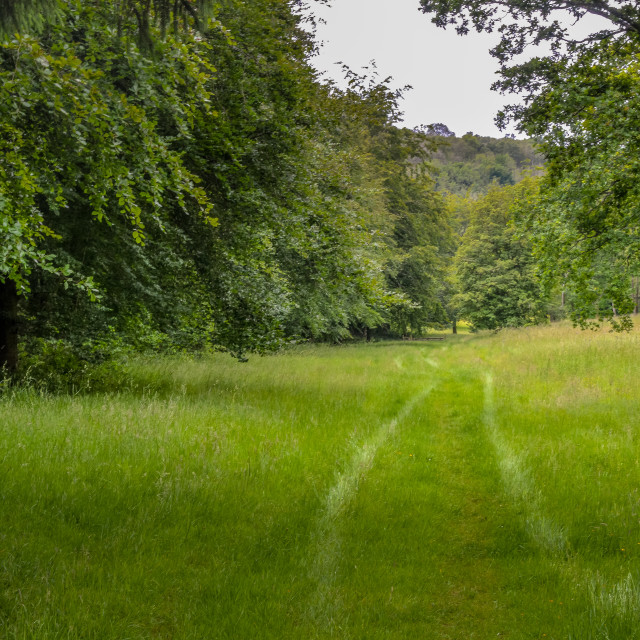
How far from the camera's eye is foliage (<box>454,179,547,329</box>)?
131ft

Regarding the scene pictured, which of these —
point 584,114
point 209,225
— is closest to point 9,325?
point 209,225

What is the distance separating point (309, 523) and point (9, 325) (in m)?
7.63

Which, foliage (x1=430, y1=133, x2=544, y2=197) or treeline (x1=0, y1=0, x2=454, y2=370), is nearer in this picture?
treeline (x1=0, y1=0, x2=454, y2=370)

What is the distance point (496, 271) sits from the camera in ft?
135

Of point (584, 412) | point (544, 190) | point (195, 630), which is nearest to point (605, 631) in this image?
point (195, 630)

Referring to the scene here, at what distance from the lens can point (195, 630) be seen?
3215mm

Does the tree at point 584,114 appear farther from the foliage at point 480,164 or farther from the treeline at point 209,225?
the foliage at point 480,164

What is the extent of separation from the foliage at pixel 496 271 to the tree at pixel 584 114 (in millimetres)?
30287

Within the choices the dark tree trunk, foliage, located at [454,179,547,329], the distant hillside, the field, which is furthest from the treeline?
the distant hillside

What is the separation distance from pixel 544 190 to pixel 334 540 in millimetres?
8310

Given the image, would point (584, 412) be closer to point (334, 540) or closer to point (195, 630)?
point (334, 540)

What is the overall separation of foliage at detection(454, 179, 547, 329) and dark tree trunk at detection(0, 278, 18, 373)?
35.7 meters

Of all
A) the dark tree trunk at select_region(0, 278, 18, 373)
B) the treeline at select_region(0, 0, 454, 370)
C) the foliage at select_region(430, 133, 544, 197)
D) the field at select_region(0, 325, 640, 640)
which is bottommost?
the field at select_region(0, 325, 640, 640)

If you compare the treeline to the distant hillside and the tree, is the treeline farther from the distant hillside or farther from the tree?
the distant hillside
